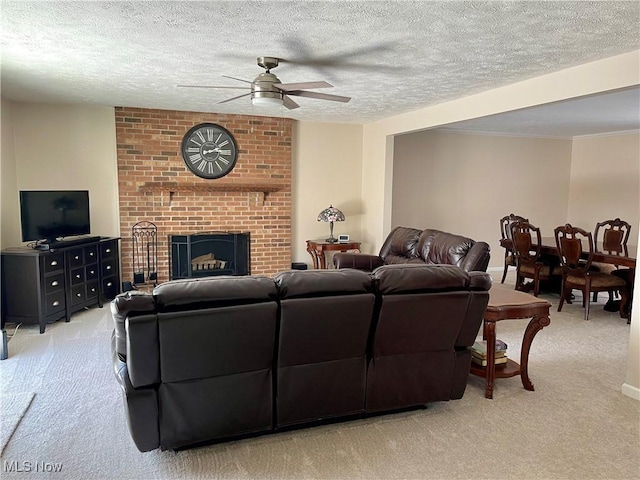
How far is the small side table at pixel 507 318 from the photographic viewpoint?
287 centimetres

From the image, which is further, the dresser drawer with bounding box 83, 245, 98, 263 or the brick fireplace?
the brick fireplace

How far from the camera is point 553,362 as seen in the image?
3.62m

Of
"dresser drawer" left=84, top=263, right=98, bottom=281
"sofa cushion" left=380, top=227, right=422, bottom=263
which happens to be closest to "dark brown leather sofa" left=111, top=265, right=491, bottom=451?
"sofa cushion" left=380, top=227, right=422, bottom=263

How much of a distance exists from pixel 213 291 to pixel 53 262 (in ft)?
9.81

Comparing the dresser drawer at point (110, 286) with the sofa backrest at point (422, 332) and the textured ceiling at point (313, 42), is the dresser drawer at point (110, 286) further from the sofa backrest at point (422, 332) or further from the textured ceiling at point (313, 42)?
the sofa backrest at point (422, 332)

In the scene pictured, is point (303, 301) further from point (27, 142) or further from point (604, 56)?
point (27, 142)

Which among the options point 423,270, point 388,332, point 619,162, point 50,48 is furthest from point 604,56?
point 619,162

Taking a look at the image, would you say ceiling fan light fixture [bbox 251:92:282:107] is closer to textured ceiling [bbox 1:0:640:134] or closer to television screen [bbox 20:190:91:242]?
textured ceiling [bbox 1:0:640:134]

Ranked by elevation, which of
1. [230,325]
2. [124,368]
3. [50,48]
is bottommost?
[124,368]

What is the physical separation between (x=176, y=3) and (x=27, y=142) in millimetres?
3860

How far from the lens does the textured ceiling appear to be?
95.1 inches

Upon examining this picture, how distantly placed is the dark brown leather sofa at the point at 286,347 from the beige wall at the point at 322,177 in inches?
163

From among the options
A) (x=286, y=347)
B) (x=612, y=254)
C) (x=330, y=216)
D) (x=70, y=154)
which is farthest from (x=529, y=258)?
(x=70, y=154)

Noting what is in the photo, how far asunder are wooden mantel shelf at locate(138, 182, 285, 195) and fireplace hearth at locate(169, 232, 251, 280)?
23.0 inches
